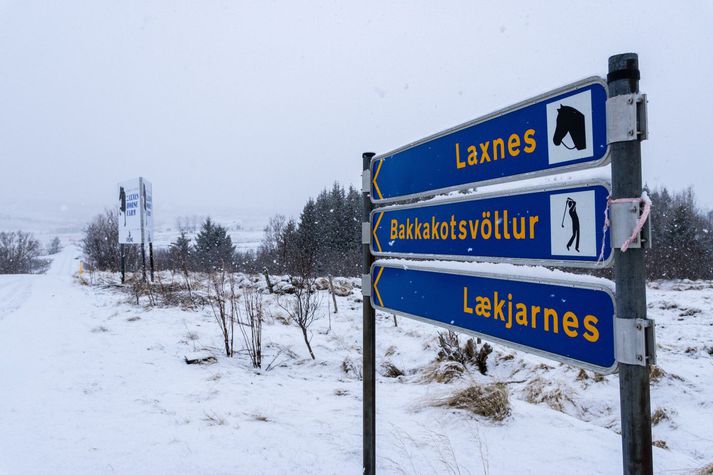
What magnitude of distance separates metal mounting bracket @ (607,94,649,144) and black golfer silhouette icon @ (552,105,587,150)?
0.52 feet

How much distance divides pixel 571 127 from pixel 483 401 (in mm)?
3359

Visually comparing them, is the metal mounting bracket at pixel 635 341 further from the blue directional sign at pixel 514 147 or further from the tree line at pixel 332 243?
the tree line at pixel 332 243

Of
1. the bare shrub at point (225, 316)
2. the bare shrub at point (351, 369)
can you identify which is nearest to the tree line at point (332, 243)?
the bare shrub at point (225, 316)

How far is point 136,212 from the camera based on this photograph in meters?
16.6

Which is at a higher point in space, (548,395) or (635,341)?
(635,341)

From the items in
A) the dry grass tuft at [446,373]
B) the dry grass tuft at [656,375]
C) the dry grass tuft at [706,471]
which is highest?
the dry grass tuft at [706,471]

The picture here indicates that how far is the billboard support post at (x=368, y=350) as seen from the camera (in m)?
2.85

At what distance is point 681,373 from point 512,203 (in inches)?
291

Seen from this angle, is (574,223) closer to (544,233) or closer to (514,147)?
(544,233)

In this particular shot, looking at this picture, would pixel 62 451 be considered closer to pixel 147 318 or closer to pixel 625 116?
pixel 625 116

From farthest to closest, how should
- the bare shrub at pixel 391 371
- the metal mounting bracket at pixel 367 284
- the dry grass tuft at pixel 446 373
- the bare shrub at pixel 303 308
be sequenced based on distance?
the bare shrub at pixel 303 308
the bare shrub at pixel 391 371
the dry grass tuft at pixel 446 373
the metal mounting bracket at pixel 367 284

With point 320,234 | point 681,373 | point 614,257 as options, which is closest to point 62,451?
point 614,257

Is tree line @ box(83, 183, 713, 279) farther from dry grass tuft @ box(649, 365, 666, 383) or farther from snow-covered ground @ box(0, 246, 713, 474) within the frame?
dry grass tuft @ box(649, 365, 666, 383)

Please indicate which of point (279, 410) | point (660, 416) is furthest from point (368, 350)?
point (660, 416)
